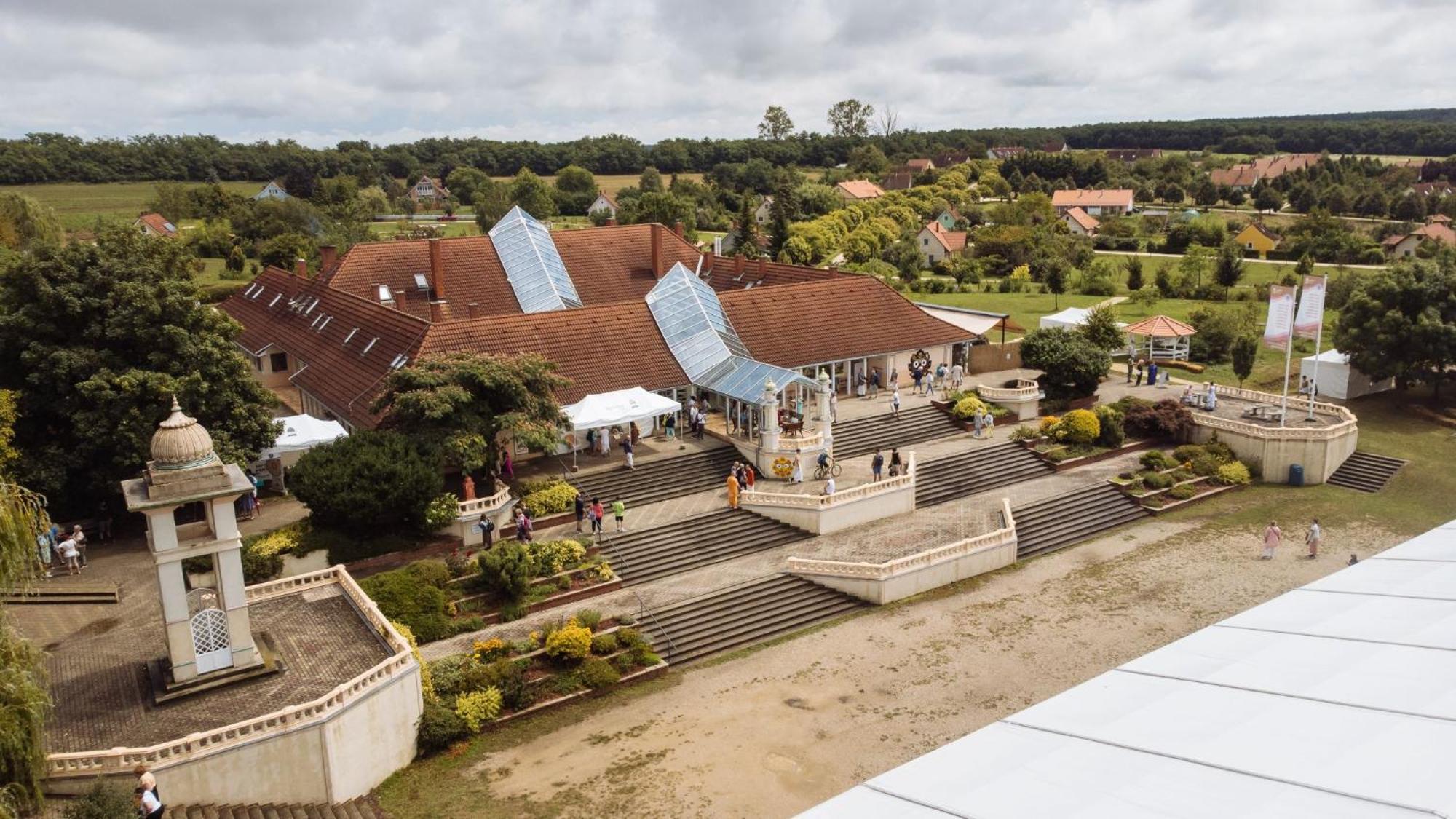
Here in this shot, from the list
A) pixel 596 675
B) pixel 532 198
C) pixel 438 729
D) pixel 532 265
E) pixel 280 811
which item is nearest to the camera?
pixel 280 811

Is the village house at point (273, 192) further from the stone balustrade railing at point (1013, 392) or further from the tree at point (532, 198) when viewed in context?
the stone balustrade railing at point (1013, 392)

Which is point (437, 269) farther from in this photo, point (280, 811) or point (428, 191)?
point (428, 191)

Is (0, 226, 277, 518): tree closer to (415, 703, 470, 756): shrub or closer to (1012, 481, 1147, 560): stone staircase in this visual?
(415, 703, 470, 756): shrub

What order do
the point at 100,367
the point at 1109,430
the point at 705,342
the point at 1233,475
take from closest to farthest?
the point at 100,367, the point at 1233,475, the point at 1109,430, the point at 705,342

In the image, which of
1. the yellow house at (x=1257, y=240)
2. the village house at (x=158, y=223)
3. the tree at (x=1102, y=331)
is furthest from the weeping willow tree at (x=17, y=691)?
the yellow house at (x=1257, y=240)

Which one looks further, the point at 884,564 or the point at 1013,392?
the point at 1013,392

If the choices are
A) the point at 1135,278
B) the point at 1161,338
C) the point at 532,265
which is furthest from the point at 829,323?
the point at 1135,278

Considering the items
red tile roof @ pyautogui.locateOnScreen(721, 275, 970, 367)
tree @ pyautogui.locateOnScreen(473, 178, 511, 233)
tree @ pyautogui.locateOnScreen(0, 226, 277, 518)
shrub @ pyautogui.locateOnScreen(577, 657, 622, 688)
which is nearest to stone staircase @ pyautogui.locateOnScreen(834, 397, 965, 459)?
red tile roof @ pyautogui.locateOnScreen(721, 275, 970, 367)
